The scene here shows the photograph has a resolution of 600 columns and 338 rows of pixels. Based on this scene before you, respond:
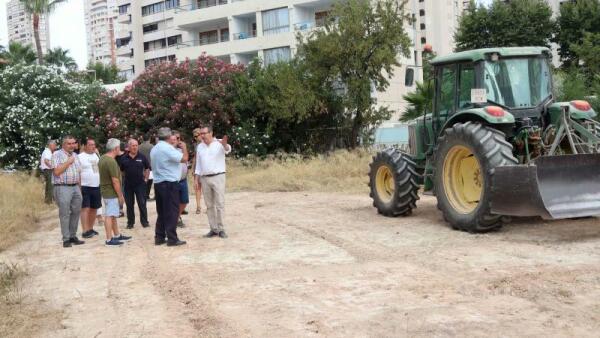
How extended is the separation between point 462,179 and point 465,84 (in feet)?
4.67

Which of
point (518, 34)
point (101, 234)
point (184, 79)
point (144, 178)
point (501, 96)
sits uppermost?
point (518, 34)

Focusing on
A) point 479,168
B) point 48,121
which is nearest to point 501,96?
point 479,168

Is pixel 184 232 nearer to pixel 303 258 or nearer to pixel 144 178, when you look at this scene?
pixel 144 178

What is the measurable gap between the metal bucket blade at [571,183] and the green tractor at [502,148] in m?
0.01

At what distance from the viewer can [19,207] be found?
45.4 ft

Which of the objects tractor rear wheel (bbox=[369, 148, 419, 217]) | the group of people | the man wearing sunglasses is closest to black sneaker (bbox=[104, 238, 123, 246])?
the group of people

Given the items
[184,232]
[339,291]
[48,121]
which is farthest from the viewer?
[48,121]

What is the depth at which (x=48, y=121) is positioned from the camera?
24234mm

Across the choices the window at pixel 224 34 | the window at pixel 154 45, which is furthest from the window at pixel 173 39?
the window at pixel 224 34

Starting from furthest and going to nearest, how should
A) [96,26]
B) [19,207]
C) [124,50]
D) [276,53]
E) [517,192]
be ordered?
[96,26]
[124,50]
[276,53]
[19,207]
[517,192]

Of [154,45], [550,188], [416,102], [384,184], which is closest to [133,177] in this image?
[384,184]

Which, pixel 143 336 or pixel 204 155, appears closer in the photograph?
pixel 143 336

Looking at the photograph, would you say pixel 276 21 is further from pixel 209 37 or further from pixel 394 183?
pixel 394 183

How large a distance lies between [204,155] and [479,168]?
3.95 metres
